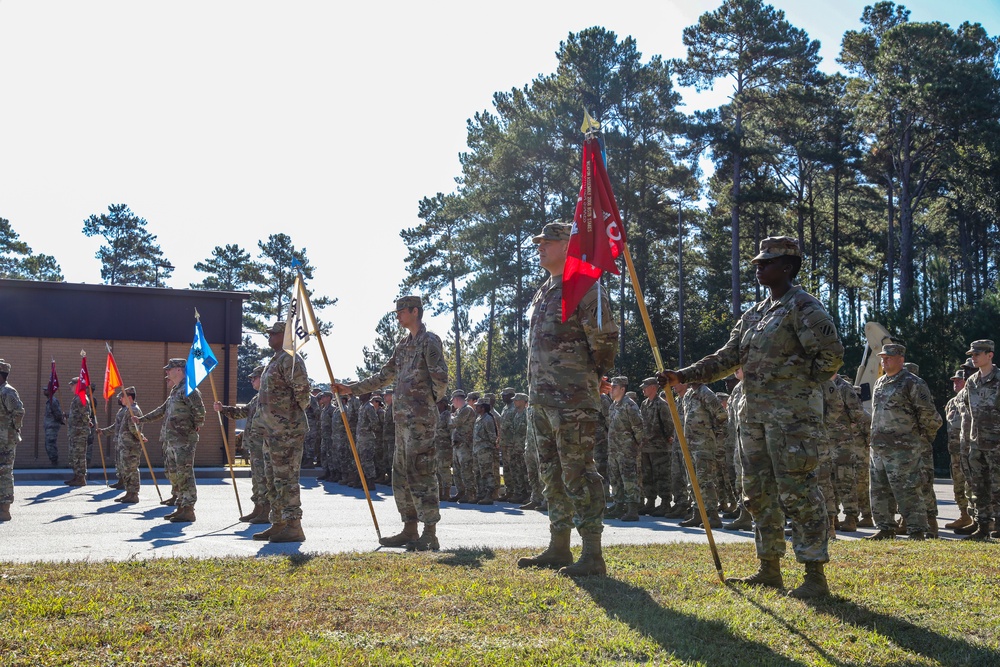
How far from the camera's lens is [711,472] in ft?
41.4

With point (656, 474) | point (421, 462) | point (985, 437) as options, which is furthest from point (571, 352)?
point (656, 474)

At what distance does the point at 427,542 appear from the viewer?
29.0 feet

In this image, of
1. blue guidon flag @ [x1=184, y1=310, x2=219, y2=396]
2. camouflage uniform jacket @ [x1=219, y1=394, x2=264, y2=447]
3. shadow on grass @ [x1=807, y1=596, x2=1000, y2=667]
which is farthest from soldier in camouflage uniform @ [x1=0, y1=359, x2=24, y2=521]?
shadow on grass @ [x1=807, y1=596, x2=1000, y2=667]

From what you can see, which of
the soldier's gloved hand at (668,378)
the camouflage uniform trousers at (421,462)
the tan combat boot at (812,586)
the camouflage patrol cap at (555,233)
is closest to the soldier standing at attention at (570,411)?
the camouflage patrol cap at (555,233)

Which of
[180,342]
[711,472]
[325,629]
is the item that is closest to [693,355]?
[180,342]

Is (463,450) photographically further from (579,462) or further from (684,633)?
(684,633)

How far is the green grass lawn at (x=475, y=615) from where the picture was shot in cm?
463

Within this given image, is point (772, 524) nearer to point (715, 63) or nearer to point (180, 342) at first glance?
point (180, 342)

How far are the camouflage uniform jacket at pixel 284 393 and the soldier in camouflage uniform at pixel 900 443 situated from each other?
6663mm

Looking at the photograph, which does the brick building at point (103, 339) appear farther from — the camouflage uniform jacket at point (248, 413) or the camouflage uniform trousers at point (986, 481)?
the camouflage uniform trousers at point (986, 481)

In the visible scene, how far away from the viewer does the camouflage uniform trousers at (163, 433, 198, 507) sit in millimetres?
12375

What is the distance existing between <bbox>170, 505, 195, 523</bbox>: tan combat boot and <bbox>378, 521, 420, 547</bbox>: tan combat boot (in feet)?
14.2

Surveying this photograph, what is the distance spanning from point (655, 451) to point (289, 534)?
7.39 metres

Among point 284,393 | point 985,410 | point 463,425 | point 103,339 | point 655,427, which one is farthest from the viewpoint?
point 103,339
